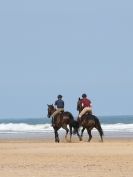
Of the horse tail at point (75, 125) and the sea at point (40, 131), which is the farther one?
the sea at point (40, 131)

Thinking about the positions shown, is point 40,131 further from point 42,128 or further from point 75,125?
point 75,125

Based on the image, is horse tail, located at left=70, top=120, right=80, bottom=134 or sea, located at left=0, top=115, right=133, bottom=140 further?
sea, located at left=0, top=115, right=133, bottom=140

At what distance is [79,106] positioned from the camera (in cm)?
3734
